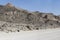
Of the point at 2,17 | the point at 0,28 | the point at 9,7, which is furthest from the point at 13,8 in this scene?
the point at 0,28

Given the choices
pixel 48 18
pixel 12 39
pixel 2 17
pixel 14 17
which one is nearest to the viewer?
pixel 12 39

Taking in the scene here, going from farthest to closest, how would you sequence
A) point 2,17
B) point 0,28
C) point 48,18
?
1. point 48,18
2. point 2,17
3. point 0,28

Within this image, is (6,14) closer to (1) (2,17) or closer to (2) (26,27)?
(1) (2,17)

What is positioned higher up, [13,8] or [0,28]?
[13,8]

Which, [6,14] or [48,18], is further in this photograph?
[48,18]

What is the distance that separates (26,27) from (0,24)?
2.86m

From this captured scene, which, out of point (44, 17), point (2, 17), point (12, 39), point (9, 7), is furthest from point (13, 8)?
point (12, 39)

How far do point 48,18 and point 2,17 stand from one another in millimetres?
9697

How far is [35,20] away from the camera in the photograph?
2428cm

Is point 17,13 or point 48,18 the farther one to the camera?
point 48,18

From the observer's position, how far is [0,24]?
17.2 m

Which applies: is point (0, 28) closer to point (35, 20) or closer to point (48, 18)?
point (35, 20)

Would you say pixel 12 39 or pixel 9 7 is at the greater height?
Answer: pixel 9 7

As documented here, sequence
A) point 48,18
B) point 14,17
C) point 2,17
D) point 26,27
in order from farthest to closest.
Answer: point 48,18 → point 14,17 → point 2,17 → point 26,27
